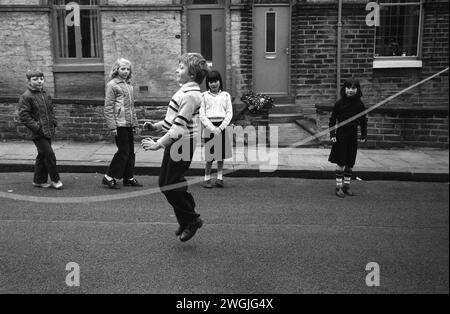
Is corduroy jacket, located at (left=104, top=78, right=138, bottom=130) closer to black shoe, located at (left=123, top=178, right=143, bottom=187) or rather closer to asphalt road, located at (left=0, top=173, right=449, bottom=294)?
black shoe, located at (left=123, top=178, right=143, bottom=187)

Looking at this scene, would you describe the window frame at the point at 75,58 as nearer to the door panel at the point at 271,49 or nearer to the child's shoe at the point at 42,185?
the door panel at the point at 271,49

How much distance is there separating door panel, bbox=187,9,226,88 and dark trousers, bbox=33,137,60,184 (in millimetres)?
6887

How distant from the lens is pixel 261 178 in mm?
8305

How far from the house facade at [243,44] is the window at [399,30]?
3 cm

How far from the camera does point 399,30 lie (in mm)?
13367

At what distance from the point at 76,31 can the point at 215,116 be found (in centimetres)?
765

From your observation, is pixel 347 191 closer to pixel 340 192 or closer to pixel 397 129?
pixel 340 192

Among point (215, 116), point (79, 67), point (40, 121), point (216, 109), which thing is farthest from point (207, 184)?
point (79, 67)

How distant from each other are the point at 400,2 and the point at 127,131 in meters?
9.33

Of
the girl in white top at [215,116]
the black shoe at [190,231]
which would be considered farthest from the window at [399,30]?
the black shoe at [190,231]

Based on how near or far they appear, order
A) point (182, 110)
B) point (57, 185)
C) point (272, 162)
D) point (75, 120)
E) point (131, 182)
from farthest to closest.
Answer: point (75, 120) < point (272, 162) < point (131, 182) < point (57, 185) < point (182, 110)

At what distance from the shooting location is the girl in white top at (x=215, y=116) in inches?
288

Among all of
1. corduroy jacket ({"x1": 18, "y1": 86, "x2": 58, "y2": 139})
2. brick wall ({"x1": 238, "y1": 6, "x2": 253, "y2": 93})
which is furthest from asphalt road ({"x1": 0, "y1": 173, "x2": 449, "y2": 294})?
brick wall ({"x1": 238, "y1": 6, "x2": 253, "y2": 93})
